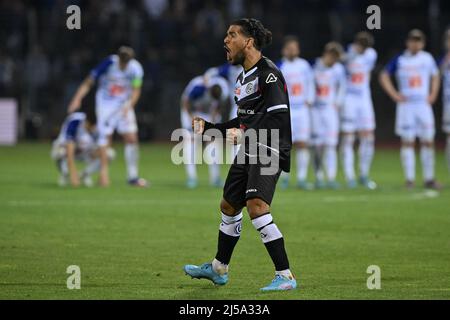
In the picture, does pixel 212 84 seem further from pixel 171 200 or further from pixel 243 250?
pixel 243 250

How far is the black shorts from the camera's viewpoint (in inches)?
365

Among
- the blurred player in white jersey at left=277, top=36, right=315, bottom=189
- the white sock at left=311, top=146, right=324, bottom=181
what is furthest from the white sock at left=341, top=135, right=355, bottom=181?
the blurred player in white jersey at left=277, top=36, right=315, bottom=189

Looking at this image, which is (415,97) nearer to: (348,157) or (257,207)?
(348,157)

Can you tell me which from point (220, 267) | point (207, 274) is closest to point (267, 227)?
point (220, 267)

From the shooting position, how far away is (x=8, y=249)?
38.6 feet

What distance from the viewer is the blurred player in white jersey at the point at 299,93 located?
19562mm

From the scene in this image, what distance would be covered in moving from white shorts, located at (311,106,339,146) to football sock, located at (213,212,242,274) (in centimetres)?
1058

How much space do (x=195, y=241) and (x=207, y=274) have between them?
3.00 meters

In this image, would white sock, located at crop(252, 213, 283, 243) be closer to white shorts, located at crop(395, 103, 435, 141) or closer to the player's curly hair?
the player's curly hair

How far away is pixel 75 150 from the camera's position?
2002cm
